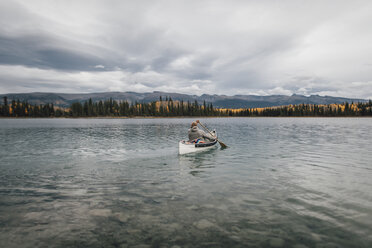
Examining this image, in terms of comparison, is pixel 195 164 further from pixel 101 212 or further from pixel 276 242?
pixel 276 242

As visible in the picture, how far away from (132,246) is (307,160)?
19741mm

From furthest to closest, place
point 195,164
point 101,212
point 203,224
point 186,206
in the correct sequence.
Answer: point 195,164 → point 186,206 → point 101,212 → point 203,224

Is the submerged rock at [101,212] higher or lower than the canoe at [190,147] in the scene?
lower

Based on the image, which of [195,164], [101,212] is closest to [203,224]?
[101,212]

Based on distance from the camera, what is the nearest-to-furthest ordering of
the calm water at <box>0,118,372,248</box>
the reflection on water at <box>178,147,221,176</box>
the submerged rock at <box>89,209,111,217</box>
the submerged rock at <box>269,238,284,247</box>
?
the submerged rock at <box>269,238,284,247</box> → the calm water at <box>0,118,372,248</box> → the submerged rock at <box>89,209,111,217</box> → the reflection on water at <box>178,147,221,176</box>

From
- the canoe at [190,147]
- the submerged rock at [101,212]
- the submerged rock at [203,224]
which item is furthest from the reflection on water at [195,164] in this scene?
the submerged rock at [101,212]

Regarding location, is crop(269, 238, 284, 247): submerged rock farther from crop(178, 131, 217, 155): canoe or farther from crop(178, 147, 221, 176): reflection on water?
crop(178, 131, 217, 155): canoe

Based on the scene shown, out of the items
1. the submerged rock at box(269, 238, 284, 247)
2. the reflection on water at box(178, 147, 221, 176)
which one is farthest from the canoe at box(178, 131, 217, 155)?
the submerged rock at box(269, 238, 284, 247)

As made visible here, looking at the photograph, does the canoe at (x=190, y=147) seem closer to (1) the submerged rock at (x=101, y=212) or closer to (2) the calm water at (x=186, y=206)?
(2) the calm water at (x=186, y=206)

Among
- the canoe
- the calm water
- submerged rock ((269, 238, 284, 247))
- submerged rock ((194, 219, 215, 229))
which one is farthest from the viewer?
the canoe

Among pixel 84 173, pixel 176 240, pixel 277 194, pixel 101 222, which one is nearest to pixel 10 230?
pixel 101 222

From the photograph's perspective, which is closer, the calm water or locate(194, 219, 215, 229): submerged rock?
A: the calm water

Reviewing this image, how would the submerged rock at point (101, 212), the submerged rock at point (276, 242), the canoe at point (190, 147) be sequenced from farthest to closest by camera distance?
the canoe at point (190, 147) < the submerged rock at point (101, 212) < the submerged rock at point (276, 242)

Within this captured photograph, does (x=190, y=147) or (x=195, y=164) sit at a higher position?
(x=190, y=147)
